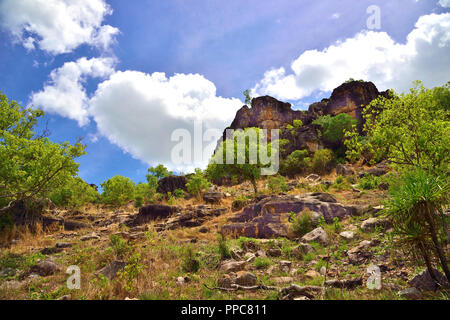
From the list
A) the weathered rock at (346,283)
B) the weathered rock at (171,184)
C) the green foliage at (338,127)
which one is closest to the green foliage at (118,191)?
the weathered rock at (171,184)

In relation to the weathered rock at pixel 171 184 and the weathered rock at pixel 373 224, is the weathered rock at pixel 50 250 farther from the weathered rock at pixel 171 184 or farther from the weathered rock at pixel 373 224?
the weathered rock at pixel 171 184

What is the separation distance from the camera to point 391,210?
4.87m

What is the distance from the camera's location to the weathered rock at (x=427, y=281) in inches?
175

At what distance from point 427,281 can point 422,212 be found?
4.36 feet

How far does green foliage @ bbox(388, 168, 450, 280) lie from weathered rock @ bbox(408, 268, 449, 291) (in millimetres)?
169

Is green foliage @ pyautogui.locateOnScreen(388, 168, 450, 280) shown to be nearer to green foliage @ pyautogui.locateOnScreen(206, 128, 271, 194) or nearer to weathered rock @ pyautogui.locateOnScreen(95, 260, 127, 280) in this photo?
weathered rock @ pyautogui.locateOnScreen(95, 260, 127, 280)

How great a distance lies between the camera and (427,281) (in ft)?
15.0

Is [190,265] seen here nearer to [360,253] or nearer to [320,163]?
[360,253]

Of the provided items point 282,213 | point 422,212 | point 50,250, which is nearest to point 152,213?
point 50,250

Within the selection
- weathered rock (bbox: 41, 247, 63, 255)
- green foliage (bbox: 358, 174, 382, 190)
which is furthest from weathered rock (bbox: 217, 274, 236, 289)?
A: green foliage (bbox: 358, 174, 382, 190)

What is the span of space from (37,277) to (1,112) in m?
10.8

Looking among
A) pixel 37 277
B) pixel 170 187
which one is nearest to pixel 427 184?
pixel 37 277

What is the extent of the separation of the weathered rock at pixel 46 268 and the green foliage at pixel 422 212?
9632 millimetres
